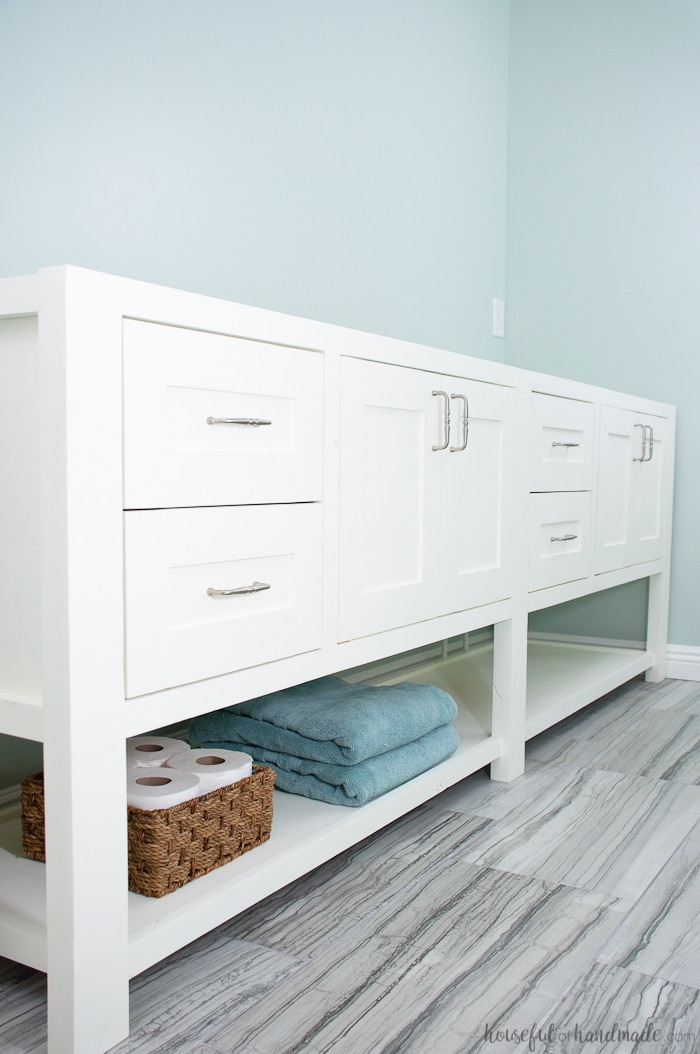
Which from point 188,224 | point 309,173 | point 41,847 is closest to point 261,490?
point 41,847

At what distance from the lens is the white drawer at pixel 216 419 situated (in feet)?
2.93

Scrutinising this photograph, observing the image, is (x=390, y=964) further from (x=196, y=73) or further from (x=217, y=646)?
(x=196, y=73)

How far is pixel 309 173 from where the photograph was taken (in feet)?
6.28

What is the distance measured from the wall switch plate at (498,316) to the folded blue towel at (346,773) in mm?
1685

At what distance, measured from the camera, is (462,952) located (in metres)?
1.08

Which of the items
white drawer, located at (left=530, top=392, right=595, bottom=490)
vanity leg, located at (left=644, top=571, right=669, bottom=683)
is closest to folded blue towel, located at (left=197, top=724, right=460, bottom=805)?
white drawer, located at (left=530, top=392, right=595, bottom=490)

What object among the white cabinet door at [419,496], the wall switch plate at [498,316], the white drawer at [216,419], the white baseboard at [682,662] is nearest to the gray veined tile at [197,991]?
the white cabinet door at [419,496]

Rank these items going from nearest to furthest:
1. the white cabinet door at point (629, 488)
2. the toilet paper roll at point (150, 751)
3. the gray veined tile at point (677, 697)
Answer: the toilet paper roll at point (150, 751), the white cabinet door at point (629, 488), the gray veined tile at point (677, 697)

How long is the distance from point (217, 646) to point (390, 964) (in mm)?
409

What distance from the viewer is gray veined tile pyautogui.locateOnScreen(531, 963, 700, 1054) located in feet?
2.96

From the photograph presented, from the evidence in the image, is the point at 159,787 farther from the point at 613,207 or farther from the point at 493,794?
the point at 613,207

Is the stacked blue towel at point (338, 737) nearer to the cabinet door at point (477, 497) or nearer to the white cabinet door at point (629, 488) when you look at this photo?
the cabinet door at point (477, 497)

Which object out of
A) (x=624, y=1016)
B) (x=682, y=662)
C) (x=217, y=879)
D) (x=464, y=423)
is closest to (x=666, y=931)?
(x=624, y=1016)

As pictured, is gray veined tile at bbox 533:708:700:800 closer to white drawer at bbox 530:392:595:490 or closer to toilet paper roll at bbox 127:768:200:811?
white drawer at bbox 530:392:595:490
